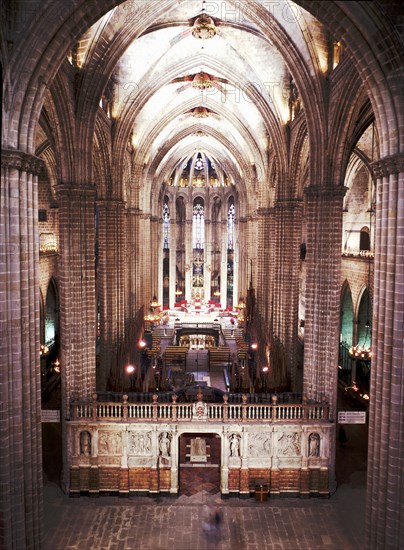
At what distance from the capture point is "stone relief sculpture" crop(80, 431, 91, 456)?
14.8 meters

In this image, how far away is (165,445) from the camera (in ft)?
48.6

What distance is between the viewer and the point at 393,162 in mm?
9727

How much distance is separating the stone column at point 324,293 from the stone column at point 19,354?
8746 mm

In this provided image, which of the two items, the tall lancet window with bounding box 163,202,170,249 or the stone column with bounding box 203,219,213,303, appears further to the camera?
the stone column with bounding box 203,219,213,303

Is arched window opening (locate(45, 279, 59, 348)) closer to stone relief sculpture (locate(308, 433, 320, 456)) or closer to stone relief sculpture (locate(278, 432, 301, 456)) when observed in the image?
stone relief sculpture (locate(278, 432, 301, 456))

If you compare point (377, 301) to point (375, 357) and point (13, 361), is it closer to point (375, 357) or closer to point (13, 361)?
point (375, 357)

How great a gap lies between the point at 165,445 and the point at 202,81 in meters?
19.3

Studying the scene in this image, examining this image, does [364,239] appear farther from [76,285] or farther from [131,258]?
[76,285]

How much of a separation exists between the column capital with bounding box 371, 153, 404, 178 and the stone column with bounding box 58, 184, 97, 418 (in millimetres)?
8723

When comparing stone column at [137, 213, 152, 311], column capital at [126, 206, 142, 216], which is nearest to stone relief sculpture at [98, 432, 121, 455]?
column capital at [126, 206, 142, 216]

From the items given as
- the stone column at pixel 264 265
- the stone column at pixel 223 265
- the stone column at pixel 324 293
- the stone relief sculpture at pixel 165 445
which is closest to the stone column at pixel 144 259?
the stone column at pixel 264 265

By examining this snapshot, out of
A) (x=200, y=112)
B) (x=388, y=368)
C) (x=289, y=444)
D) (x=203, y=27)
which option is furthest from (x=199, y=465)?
(x=200, y=112)

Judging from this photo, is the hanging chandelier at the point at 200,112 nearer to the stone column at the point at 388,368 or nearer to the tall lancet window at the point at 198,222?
the tall lancet window at the point at 198,222

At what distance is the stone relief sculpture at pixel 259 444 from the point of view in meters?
14.7
